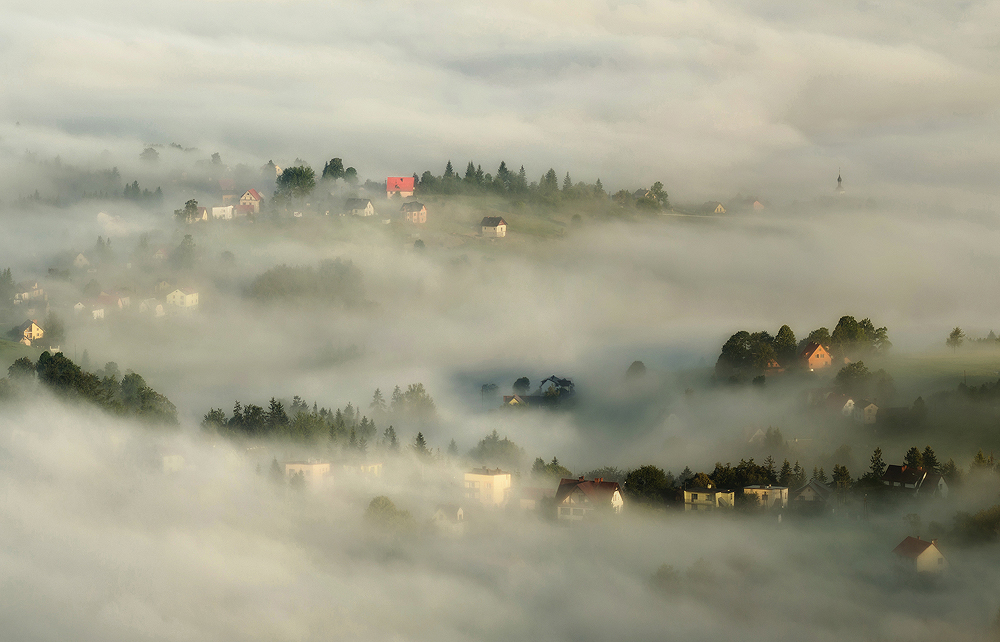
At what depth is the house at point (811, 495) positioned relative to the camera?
359 ft

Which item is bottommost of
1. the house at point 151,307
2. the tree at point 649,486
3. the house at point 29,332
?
the tree at point 649,486

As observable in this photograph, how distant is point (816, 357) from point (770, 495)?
3800 centimetres

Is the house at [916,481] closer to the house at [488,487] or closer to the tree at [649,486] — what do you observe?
the tree at [649,486]

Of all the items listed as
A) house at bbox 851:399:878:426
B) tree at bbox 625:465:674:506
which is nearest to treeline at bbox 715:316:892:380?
house at bbox 851:399:878:426

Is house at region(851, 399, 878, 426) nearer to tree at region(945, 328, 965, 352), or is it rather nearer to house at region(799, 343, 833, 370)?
house at region(799, 343, 833, 370)

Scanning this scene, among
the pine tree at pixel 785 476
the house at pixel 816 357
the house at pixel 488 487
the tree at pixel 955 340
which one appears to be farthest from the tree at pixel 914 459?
the tree at pixel 955 340

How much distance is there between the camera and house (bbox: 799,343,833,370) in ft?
470

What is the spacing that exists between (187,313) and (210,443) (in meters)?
63.8

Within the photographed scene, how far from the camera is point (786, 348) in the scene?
480 feet

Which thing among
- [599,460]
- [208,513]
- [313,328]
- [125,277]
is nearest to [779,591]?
[599,460]

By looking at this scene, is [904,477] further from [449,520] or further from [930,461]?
[449,520]

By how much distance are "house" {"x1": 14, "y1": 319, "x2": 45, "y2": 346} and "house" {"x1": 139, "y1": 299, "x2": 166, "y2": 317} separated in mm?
20848

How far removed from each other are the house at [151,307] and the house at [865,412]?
347 feet

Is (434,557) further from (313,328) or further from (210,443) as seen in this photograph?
(313,328)
